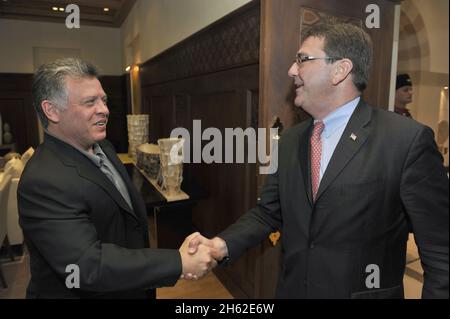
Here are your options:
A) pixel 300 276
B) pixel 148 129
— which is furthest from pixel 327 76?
pixel 148 129

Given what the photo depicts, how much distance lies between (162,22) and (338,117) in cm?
96

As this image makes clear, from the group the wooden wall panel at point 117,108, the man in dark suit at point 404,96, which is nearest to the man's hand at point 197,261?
the wooden wall panel at point 117,108

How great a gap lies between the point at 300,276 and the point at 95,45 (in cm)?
114

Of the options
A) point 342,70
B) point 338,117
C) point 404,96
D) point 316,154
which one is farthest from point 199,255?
point 404,96

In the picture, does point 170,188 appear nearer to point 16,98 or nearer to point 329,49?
point 16,98

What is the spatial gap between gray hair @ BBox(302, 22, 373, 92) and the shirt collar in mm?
57

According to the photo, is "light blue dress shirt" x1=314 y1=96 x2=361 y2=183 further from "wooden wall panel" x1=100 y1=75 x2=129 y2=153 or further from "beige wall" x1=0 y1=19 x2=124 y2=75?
"wooden wall panel" x1=100 y1=75 x2=129 y2=153

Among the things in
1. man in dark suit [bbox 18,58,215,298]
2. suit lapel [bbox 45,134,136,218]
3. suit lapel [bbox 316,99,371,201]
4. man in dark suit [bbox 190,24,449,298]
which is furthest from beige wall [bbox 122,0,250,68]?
suit lapel [bbox 316,99,371,201]

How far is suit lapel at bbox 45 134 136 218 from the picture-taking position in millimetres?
901

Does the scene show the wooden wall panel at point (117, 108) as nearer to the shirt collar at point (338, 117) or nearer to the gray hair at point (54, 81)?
the gray hair at point (54, 81)

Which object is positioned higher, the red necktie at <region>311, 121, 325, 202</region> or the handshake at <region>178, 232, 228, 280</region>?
the red necktie at <region>311, 121, 325, 202</region>

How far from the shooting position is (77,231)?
84 cm

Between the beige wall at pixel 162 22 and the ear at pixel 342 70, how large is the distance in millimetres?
830

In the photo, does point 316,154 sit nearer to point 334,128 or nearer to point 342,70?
point 334,128
